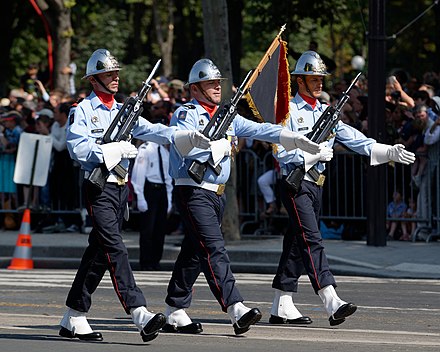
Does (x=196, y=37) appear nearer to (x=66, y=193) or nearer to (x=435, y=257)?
(x=66, y=193)

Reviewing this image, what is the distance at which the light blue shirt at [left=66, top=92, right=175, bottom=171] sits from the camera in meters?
10.4

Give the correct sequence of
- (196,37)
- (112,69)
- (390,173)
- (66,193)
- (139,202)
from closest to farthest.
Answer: (112,69) < (139,202) < (390,173) < (66,193) < (196,37)

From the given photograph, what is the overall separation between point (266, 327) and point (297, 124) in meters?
1.70

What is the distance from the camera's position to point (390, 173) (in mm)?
19297

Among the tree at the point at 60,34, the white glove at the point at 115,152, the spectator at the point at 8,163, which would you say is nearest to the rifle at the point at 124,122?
the white glove at the point at 115,152

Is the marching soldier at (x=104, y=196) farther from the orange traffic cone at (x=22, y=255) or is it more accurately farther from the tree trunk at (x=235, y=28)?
the tree trunk at (x=235, y=28)

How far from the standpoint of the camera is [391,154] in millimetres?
11672

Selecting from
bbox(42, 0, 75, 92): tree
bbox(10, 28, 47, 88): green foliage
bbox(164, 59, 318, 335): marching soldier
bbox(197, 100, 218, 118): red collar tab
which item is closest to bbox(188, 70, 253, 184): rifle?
bbox(164, 59, 318, 335): marching soldier

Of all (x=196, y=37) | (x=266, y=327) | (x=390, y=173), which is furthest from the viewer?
(x=196, y=37)

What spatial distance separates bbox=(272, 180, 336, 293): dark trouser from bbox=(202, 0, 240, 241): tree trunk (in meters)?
7.39

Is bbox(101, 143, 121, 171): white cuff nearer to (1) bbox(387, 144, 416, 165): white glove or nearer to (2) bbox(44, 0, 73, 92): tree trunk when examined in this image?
(1) bbox(387, 144, 416, 165): white glove

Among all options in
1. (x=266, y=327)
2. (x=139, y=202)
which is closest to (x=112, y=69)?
(x=266, y=327)

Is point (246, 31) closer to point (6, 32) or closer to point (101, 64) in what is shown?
point (6, 32)

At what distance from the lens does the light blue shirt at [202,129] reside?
10.9 m
